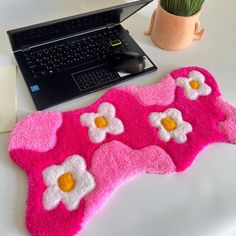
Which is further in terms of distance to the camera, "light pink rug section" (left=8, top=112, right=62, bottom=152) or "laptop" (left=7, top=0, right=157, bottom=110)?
"laptop" (left=7, top=0, right=157, bottom=110)

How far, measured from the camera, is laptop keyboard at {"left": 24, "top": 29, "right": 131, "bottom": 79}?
2.32 ft

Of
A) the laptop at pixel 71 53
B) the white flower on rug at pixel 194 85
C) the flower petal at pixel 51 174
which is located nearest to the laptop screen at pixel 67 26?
the laptop at pixel 71 53

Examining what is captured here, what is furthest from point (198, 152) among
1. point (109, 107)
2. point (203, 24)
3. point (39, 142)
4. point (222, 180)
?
point (203, 24)

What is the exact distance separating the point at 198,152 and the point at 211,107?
129 mm

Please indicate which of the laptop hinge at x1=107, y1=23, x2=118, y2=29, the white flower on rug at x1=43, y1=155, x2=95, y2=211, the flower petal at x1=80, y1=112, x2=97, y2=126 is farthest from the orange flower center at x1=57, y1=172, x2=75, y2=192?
the laptop hinge at x1=107, y1=23, x2=118, y2=29

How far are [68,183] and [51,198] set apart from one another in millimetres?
40

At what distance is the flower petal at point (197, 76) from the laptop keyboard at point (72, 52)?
0.59 ft

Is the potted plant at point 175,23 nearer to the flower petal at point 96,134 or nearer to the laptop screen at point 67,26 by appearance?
the laptop screen at point 67,26

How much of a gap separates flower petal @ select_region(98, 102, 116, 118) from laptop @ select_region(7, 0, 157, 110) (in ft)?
0.18

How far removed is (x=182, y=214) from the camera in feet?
1.78

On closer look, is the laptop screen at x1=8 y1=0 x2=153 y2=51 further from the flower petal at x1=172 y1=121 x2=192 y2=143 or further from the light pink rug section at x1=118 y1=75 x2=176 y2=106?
the flower petal at x1=172 y1=121 x2=192 y2=143

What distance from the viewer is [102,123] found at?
63cm

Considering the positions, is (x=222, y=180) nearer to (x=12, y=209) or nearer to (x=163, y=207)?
(x=163, y=207)

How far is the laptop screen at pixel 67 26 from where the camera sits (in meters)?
0.68
